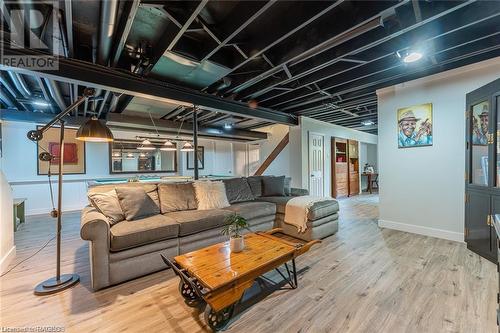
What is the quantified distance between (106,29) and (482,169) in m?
4.69

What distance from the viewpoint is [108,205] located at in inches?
101

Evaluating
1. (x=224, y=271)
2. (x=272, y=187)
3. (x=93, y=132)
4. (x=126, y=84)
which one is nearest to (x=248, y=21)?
(x=93, y=132)

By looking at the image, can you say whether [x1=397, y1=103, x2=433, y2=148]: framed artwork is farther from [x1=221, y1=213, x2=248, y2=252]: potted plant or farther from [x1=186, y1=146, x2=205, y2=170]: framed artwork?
[x1=186, y1=146, x2=205, y2=170]: framed artwork

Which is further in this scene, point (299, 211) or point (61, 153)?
point (299, 211)

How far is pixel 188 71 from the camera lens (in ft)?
10.6

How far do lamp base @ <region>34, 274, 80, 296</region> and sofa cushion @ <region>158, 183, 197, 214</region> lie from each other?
115cm

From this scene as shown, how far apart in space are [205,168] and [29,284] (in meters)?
7.25

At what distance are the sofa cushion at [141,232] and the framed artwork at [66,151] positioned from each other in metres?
5.18

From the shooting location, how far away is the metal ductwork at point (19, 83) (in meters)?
3.04

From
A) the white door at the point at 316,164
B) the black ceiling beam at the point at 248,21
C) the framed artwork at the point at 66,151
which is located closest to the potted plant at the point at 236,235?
the black ceiling beam at the point at 248,21

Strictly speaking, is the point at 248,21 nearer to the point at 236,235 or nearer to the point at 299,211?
the point at 236,235

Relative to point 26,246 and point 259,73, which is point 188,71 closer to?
point 259,73

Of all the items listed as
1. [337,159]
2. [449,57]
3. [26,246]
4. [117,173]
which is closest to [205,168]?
[117,173]

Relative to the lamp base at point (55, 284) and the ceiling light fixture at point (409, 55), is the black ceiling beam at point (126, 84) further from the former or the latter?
the ceiling light fixture at point (409, 55)
